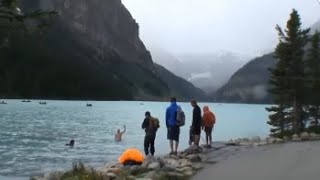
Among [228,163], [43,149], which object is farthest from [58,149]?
[228,163]

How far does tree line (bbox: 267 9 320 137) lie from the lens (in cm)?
4481

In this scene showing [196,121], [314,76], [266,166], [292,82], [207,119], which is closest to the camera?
[266,166]

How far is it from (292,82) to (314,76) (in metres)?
4.18

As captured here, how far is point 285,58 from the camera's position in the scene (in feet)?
149

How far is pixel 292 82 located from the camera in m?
45.2

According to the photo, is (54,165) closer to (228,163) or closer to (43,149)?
(43,149)

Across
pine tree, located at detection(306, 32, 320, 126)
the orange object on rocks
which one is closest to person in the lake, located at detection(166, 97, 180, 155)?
the orange object on rocks

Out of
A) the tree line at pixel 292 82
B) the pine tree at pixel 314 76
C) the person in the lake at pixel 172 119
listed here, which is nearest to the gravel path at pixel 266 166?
the person in the lake at pixel 172 119

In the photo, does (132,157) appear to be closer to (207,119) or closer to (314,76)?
(207,119)

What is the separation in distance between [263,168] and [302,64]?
104 ft

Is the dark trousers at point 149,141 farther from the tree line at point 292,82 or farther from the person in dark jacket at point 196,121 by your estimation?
the tree line at point 292,82

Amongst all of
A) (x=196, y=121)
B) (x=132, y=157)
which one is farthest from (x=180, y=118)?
(x=132, y=157)

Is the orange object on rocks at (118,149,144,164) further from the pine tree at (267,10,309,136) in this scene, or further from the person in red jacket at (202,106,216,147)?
the pine tree at (267,10,309,136)

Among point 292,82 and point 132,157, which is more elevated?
point 292,82
